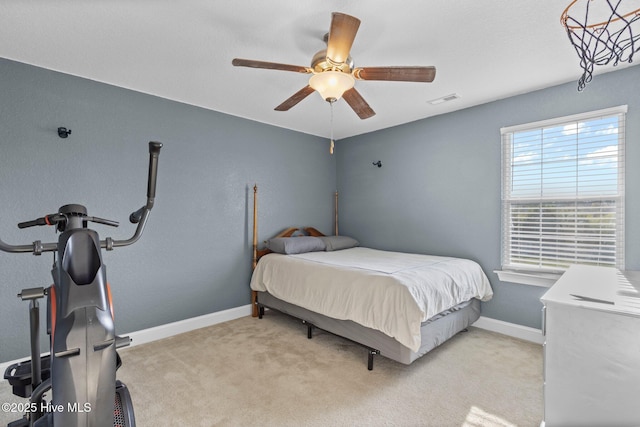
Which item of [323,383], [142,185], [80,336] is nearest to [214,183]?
[142,185]

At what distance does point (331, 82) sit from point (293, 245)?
2189mm

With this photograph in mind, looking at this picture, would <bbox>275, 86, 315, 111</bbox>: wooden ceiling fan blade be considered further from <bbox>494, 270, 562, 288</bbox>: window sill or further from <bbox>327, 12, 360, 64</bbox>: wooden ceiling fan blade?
<bbox>494, 270, 562, 288</bbox>: window sill

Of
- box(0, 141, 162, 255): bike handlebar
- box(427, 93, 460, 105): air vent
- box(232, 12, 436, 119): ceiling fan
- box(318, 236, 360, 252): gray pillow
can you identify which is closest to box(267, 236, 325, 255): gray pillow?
box(318, 236, 360, 252): gray pillow

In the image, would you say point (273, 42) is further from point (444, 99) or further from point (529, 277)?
point (529, 277)

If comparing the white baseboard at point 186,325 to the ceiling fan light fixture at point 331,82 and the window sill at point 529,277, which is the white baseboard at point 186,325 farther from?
the window sill at point 529,277

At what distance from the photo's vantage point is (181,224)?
3318 mm

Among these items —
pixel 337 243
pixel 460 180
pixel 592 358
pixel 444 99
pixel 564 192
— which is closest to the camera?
pixel 592 358

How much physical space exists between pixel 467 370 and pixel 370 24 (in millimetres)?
2641

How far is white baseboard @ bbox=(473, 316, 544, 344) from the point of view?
2953 mm

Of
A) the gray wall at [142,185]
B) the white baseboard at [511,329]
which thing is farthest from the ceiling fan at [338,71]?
the white baseboard at [511,329]

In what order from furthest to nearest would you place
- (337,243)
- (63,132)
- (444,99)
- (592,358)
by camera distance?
1. (337,243)
2. (444,99)
3. (63,132)
4. (592,358)

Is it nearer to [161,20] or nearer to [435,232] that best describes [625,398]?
[435,232]

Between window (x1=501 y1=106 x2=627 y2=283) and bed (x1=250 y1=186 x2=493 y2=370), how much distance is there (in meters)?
0.58

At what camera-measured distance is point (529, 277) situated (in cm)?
300
